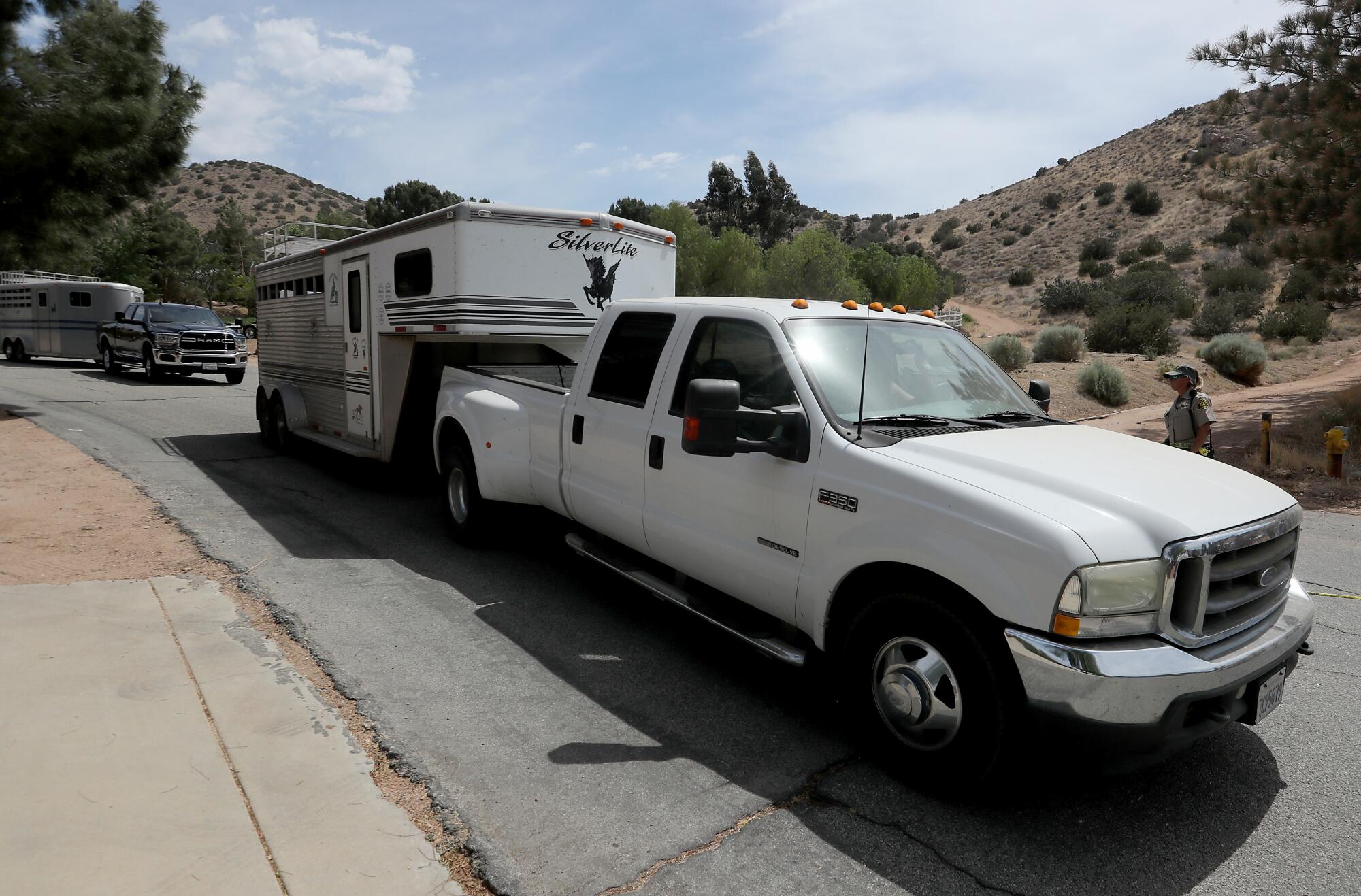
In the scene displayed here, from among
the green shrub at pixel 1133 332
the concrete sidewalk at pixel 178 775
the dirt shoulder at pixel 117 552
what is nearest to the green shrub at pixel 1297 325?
the green shrub at pixel 1133 332

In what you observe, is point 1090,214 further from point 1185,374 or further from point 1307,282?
point 1185,374

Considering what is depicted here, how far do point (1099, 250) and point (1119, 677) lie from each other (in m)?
59.4

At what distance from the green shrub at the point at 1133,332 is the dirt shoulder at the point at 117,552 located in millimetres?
26431

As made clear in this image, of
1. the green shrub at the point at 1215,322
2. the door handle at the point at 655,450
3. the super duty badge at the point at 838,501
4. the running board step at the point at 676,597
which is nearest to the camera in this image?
the super duty badge at the point at 838,501

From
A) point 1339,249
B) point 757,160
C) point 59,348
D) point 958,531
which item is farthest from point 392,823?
point 757,160

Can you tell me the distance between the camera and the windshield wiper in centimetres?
444

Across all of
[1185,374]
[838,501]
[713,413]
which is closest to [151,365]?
[1185,374]

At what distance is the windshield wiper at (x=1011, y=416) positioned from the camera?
14.6ft

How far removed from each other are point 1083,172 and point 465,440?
254 ft

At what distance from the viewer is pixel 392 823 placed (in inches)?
129

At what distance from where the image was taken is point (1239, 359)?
80.6ft

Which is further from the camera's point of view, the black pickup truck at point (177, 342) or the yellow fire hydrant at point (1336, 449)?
the black pickup truck at point (177, 342)

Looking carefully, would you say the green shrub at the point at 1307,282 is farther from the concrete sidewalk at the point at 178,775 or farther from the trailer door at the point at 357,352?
→ the concrete sidewalk at the point at 178,775

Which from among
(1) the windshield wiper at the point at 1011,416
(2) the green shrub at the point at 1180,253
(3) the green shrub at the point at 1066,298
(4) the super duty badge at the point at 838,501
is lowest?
(4) the super duty badge at the point at 838,501
